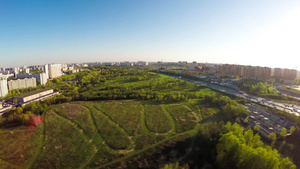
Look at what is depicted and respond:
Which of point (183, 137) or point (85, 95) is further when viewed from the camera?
point (85, 95)

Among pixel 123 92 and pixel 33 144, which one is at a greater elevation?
pixel 123 92

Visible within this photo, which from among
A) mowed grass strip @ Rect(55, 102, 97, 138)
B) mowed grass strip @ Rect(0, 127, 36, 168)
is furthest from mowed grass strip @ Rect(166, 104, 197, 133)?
mowed grass strip @ Rect(0, 127, 36, 168)

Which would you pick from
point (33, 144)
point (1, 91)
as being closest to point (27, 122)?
point (33, 144)

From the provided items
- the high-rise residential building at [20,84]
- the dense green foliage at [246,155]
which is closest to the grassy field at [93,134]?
the dense green foliage at [246,155]

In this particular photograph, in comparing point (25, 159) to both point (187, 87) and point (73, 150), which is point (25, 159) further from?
point (187, 87)

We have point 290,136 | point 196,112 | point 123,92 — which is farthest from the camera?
point 123,92

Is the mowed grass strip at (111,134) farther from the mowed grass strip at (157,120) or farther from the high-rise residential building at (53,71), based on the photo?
the high-rise residential building at (53,71)

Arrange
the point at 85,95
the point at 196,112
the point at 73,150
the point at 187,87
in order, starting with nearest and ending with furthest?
the point at 73,150 → the point at 196,112 → the point at 85,95 → the point at 187,87

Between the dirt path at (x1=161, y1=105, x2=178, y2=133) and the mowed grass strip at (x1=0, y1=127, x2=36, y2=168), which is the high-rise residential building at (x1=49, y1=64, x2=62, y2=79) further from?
the dirt path at (x1=161, y1=105, x2=178, y2=133)
